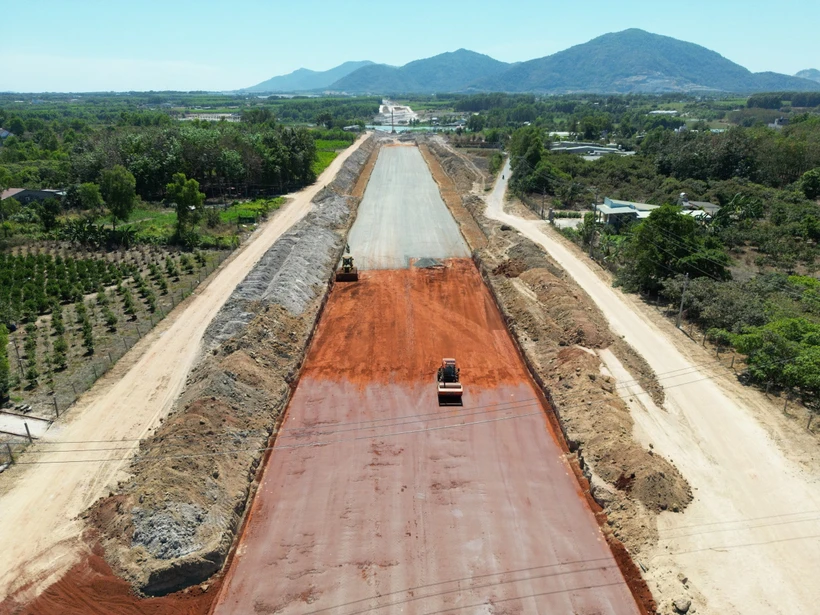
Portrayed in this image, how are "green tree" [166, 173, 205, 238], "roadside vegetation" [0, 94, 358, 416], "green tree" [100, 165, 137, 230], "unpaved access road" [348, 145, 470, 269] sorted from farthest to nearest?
"green tree" [100, 165, 137, 230]
"green tree" [166, 173, 205, 238]
"unpaved access road" [348, 145, 470, 269]
"roadside vegetation" [0, 94, 358, 416]

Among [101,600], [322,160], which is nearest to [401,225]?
[101,600]

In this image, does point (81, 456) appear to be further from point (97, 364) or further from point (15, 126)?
point (15, 126)

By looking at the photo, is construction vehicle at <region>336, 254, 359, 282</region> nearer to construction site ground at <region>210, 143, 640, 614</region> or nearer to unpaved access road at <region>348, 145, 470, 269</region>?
unpaved access road at <region>348, 145, 470, 269</region>

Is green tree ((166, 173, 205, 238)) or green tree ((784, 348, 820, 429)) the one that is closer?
green tree ((784, 348, 820, 429))

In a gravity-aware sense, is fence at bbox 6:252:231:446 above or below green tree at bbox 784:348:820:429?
below

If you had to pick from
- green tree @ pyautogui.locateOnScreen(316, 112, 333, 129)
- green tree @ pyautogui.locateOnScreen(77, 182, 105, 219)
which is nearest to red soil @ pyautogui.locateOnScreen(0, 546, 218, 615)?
green tree @ pyautogui.locateOnScreen(77, 182, 105, 219)

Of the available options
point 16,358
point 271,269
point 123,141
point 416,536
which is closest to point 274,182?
point 123,141

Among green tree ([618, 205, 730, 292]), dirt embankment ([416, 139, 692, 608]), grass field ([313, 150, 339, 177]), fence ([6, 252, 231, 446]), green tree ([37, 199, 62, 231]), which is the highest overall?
green tree ([618, 205, 730, 292])
